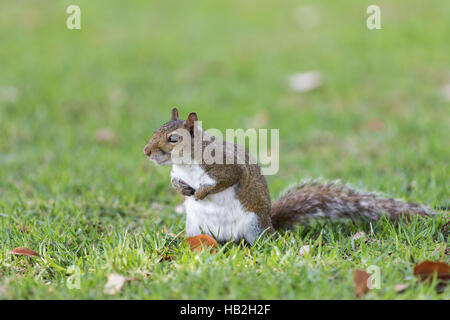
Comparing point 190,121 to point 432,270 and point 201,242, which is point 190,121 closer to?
point 201,242

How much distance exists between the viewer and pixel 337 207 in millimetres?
2895

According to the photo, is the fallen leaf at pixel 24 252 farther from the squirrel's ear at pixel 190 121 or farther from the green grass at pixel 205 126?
the squirrel's ear at pixel 190 121

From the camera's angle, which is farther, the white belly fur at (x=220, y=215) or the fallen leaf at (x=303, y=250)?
the white belly fur at (x=220, y=215)

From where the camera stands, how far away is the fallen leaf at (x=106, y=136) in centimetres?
493

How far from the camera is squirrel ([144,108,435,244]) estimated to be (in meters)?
2.48

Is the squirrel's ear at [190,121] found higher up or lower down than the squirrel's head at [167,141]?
higher up

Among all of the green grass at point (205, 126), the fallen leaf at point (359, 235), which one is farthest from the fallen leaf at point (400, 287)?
the fallen leaf at point (359, 235)

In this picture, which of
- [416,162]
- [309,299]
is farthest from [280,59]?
A: [309,299]

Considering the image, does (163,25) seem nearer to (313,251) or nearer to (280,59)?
(280,59)

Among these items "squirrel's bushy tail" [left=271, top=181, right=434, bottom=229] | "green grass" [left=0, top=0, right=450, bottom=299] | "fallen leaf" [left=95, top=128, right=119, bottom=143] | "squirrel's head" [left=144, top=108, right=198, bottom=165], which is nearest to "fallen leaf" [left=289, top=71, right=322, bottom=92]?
"green grass" [left=0, top=0, right=450, bottom=299]

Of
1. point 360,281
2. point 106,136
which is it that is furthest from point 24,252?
point 106,136

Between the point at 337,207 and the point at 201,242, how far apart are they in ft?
2.54

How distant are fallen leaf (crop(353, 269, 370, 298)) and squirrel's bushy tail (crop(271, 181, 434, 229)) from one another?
729 millimetres
